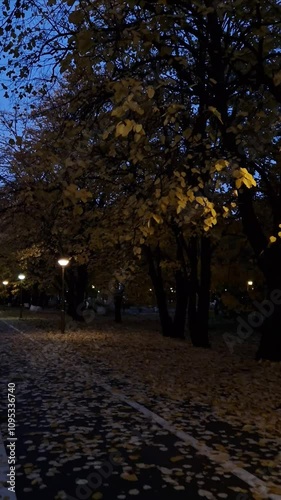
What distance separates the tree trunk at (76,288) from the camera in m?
37.1

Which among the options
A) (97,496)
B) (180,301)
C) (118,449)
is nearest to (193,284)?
(180,301)

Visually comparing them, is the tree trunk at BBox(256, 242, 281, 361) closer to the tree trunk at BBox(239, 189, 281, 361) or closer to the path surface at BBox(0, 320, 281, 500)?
the tree trunk at BBox(239, 189, 281, 361)

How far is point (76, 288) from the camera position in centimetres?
3791

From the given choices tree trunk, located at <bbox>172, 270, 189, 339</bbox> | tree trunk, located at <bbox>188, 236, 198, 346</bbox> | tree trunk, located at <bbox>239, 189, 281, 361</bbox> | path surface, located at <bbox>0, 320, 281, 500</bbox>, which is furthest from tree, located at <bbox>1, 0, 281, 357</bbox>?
tree trunk, located at <bbox>172, 270, 189, 339</bbox>

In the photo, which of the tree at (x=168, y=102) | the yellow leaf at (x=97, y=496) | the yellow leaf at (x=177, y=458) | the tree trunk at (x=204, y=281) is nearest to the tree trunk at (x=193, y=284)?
the tree trunk at (x=204, y=281)

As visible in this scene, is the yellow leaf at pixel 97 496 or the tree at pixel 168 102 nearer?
the yellow leaf at pixel 97 496

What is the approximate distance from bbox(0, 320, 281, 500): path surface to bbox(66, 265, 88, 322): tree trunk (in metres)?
25.5

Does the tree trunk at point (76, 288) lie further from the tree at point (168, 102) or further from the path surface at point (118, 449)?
the path surface at point (118, 449)

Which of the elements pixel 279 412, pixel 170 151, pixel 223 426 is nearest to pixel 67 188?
pixel 170 151

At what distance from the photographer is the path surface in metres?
5.39

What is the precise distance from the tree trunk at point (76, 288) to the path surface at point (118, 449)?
25471 millimetres

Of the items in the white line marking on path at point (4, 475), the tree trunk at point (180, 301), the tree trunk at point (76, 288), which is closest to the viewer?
the white line marking on path at point (4, 475)

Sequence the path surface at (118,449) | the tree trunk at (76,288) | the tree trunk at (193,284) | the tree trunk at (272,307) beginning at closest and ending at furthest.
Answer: the path surface at (118,449), the tree trunk at (272,307), the tree trunk at (193,284), the tree trunk at (76,288)
